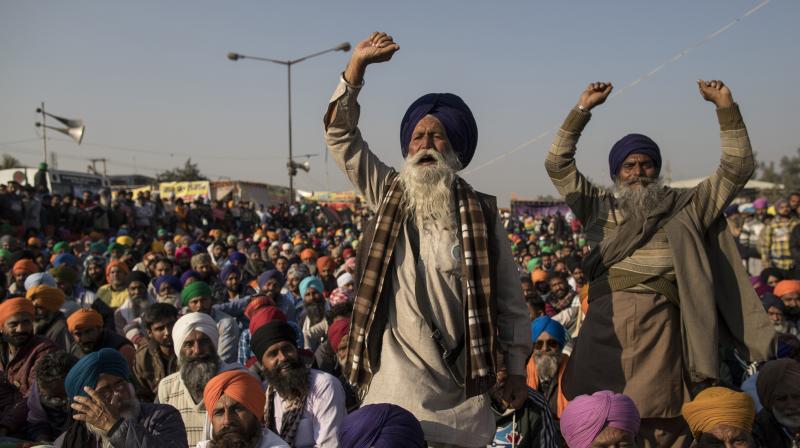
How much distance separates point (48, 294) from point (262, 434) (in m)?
4.56

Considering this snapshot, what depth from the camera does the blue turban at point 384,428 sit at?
2.67 meters

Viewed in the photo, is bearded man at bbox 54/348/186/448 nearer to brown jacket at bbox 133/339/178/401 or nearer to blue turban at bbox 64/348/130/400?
blue turban at bbox 64/348/130/400

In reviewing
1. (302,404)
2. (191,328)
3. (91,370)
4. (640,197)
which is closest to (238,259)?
(191,328)

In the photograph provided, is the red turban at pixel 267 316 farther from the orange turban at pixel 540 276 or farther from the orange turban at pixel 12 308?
the orange turban at pixel 540 276

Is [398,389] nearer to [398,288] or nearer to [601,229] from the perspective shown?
[398,288]

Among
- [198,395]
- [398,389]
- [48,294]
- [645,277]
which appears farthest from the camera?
[48,294]

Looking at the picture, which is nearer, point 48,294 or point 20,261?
point 48,294

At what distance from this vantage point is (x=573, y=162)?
3885 mm

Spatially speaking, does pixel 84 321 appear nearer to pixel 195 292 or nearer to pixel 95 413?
pixel 195 292

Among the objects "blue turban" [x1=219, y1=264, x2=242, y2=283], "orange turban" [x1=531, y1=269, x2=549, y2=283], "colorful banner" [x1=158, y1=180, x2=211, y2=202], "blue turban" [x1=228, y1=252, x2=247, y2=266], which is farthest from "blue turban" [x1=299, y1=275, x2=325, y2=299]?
"colorful banner" [x1=158, y1=180, x2=211, y2=202]

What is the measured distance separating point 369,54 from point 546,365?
3107mm

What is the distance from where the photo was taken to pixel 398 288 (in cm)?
286

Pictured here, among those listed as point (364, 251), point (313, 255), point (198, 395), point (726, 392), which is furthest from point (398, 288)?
point (313, 255)

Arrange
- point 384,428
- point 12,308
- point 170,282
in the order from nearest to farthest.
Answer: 1. point 384,428
2. point 12,308
3. point 170,282
